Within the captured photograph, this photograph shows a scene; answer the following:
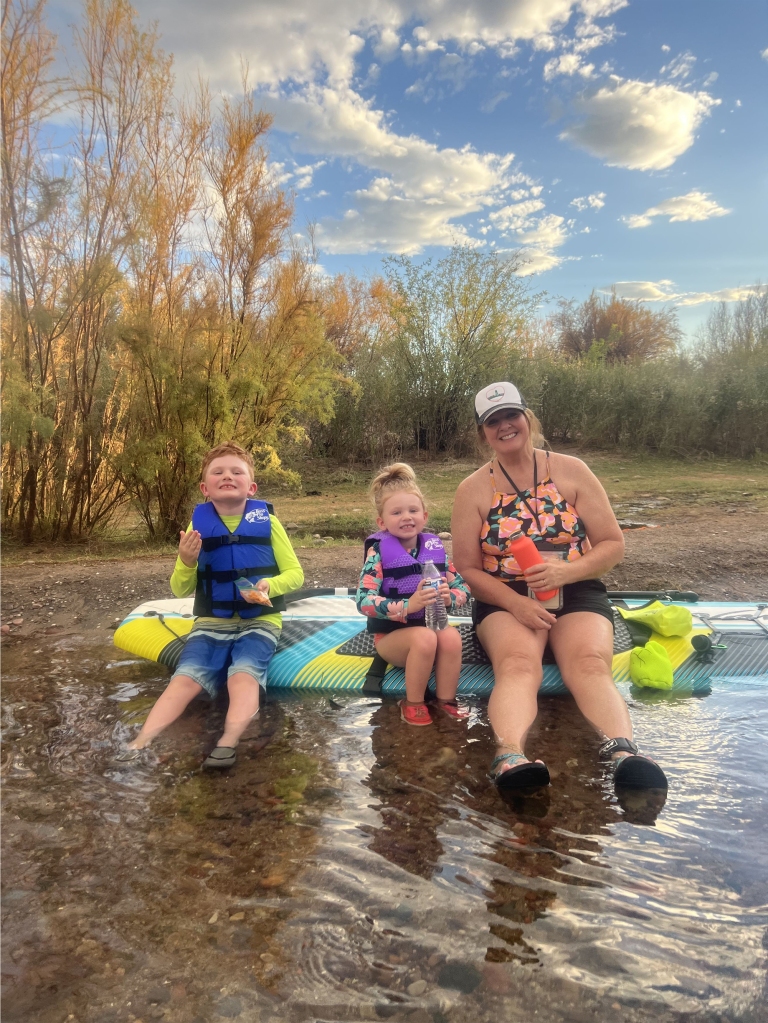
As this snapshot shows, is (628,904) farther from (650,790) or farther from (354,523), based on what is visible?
(354,523)

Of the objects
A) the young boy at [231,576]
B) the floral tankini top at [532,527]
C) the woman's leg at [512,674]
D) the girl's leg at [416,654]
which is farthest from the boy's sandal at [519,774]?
the young boy at [231,576]

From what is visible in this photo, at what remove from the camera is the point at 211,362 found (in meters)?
8.06

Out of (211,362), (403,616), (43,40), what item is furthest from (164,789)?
(43,40)

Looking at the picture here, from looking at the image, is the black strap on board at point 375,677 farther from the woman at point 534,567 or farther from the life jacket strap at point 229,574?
the life jacket strap at point 229,574

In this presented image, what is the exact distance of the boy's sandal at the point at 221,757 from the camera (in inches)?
107

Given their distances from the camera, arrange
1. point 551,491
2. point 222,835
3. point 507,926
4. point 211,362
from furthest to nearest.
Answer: point 211,362 → point 551,491 → point 222,835 → point 507,926

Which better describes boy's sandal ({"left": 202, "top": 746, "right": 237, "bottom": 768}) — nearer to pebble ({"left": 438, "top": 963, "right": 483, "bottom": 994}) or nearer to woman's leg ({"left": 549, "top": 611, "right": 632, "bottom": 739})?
pebble ({"left": 438, "top": 963, "right": 483, "bottom": 994})

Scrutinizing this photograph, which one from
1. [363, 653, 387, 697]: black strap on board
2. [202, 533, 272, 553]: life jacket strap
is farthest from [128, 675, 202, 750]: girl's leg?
[363, 653, 387, 697]: black strap on board

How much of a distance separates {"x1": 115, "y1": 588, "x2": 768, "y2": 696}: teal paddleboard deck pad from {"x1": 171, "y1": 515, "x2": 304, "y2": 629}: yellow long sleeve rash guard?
375 millimetres

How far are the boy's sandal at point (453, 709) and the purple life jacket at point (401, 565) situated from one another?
448 millimetres

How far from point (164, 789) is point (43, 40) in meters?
8.21

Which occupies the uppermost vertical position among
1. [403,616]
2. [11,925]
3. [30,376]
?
[30,376]

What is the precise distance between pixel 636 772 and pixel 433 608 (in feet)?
4.11

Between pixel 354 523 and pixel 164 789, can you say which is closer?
pixel 164 789
